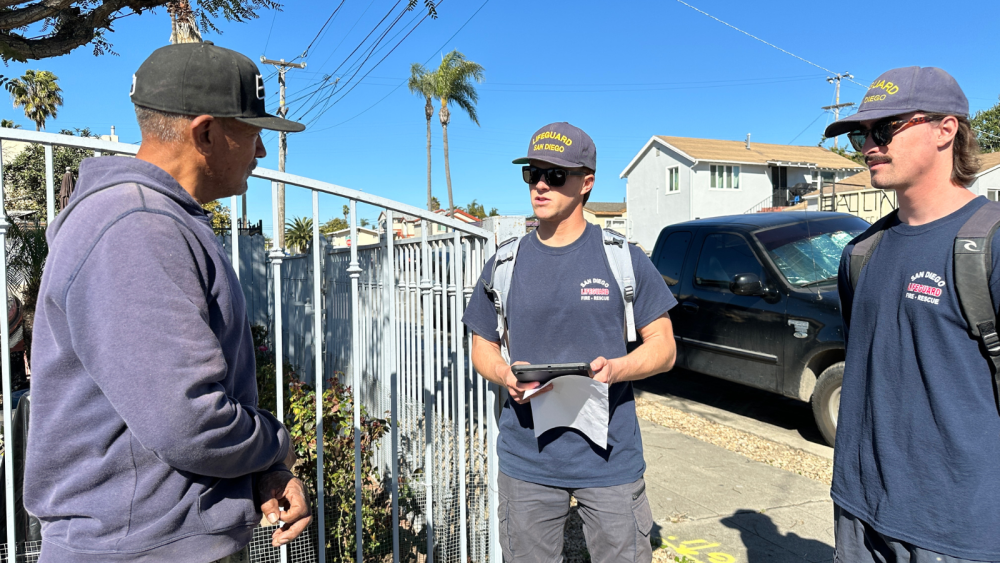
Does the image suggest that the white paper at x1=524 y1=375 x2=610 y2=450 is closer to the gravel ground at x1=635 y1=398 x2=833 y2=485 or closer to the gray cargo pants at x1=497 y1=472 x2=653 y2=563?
the gray cargo pants at x1=497 y1=472 x2=653 y2=563

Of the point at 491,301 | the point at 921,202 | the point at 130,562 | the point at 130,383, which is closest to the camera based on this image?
the point at 130,383

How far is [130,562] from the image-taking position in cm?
133

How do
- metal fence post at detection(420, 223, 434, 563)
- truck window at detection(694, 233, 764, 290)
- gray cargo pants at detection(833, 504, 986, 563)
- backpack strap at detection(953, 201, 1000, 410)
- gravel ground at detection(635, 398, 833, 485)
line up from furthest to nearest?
truck window at detection(694, 233, 764, 290)
gravel ground at detection(635, 398, 833, 485)
metal fence post at detection(420, 223, 434, 563)
gray cargo pants at detection(833, 504, 986, 563)
backpack strap at detection(953, 201, 1000, 410)

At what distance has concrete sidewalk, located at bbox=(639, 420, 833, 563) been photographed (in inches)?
147

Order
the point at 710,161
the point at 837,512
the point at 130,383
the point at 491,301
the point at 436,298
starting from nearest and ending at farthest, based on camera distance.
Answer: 1. the point at 130,383
2. the point at 837,512
3. the point at 491,301
4. the point at 436,298
5. the point at 710,161

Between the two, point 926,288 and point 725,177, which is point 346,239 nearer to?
point 926,288

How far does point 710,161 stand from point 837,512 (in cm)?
3235

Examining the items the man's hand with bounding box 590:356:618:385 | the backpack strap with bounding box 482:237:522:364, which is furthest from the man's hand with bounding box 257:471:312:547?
the backpack strap with bounding box 482:237:522:364

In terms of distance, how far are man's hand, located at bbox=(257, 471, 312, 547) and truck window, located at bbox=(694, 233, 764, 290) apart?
→ 5.37 m

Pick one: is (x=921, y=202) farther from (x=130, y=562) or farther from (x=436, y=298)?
(x=130, y=562)

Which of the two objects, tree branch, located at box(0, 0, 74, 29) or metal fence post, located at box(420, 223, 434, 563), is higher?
tree branch, located at box(0, 0, 74, 29)

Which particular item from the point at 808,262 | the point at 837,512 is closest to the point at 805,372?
the point at 808,262

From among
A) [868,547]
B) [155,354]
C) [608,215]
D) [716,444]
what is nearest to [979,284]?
[868,547]

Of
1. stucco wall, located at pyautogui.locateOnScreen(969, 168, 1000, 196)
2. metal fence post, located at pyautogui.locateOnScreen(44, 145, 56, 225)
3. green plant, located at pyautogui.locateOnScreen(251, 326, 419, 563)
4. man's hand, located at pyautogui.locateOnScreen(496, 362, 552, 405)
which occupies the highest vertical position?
stucco wall, located at pyautogui.locateOnScreen(969, 168, 1000, 196)
